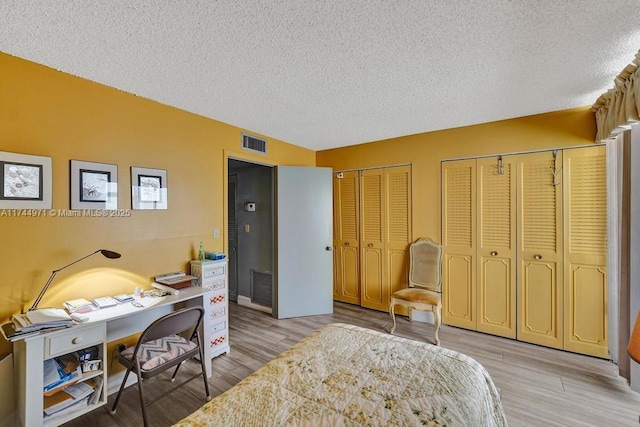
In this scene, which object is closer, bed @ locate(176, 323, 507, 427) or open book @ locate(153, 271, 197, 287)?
bed @ locate(176, 323, 507, 427)

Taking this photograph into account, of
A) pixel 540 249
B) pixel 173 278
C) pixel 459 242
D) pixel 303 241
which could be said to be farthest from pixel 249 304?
pixel 540 249

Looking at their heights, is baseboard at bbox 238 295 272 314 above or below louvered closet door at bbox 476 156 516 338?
below

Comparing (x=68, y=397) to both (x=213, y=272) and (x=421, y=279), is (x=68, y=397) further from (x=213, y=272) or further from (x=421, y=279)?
(x=421, y=279)

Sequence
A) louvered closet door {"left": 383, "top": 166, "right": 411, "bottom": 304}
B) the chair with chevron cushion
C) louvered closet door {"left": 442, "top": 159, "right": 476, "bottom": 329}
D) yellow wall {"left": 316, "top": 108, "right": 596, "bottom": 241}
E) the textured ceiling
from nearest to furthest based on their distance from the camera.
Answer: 1. the textured ceiling
2. the chair with chevron cushion
3. yellow wall {"left": 316, "top": 108, "right": 596, "bottom": 241}
4. louvered closet door {"left": 442, "top": 159, "right": 476, "bottom": 329}
5. louvered closet door {"left": 383, "top": 166, "right": 411, "bottom": 304}

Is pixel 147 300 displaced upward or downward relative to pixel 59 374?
upward

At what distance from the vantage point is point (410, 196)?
11.9 feet

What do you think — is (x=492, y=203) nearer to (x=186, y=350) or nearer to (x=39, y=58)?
(x=186, y=350)

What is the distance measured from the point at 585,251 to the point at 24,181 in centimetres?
470

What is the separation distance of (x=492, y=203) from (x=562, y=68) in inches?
59.7

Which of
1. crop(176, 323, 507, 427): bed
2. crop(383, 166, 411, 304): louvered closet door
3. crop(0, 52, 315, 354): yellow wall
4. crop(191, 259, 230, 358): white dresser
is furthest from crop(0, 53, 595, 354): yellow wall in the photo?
crop(176, 323, 507, 427): bed

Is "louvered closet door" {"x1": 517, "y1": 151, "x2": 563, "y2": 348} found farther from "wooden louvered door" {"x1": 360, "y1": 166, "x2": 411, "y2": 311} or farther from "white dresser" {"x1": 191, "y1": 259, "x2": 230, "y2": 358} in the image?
"white dresser" {"x1": 191, "y1": 259, "x2": 230, "y2": 358}

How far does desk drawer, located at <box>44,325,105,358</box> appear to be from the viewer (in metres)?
1.56

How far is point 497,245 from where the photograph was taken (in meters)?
3.08

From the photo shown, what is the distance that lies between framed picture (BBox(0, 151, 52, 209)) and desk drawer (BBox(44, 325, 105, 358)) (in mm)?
879
